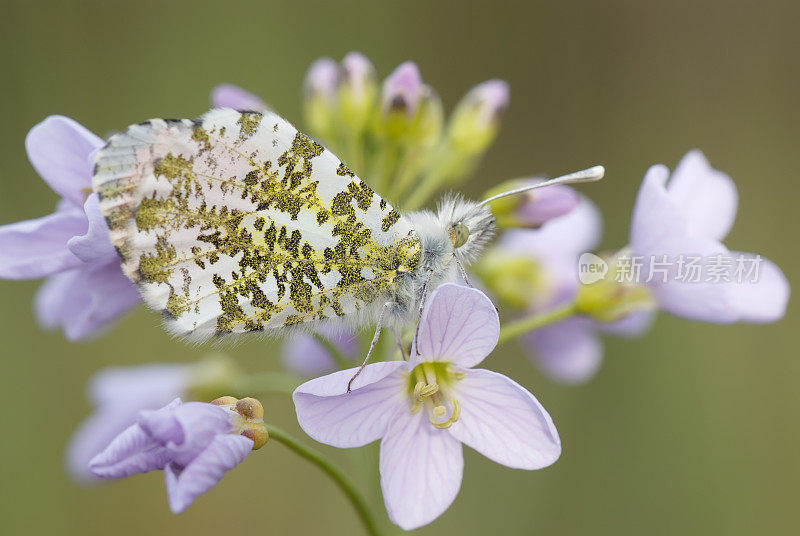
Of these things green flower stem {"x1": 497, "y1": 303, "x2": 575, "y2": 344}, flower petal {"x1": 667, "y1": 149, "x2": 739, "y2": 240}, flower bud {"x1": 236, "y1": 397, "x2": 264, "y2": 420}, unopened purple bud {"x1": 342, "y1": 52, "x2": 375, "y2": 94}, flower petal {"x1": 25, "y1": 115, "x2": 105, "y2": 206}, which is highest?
unopened purple bud {"x1": 342, "y1": 52, "x2": 375, "y2": 94}

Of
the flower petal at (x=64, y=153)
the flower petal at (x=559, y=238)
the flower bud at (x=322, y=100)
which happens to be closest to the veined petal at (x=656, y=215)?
the flower petal at (x=559, y=238)

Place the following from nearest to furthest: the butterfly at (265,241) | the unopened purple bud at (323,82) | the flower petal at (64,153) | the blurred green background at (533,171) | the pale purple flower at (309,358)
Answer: the butterfly at (265,241)
the flower petal at (64,153)
the unopened purple bud at (323,82)
the pale purple flower at (309,358)
the blurred green background at (533,171)

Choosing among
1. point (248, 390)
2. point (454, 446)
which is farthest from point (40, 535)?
point (454, 446)

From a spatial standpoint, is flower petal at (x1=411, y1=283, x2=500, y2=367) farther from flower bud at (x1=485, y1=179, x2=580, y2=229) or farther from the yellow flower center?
flower bud at (x1=485, y1=179, x2=580, y2=229)

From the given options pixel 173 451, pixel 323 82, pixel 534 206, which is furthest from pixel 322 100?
pixel 173 451

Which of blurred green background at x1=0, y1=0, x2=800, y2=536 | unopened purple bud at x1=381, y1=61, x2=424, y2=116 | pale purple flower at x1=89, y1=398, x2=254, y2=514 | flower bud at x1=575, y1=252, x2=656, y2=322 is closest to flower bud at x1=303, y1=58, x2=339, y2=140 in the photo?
unopened purple bud at x1=381, y1=61, x2=424, y2=116

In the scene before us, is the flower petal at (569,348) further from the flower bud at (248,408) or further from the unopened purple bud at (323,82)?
the flower bud at (248,408)

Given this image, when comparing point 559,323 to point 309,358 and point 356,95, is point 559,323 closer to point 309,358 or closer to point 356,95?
point 309,358
